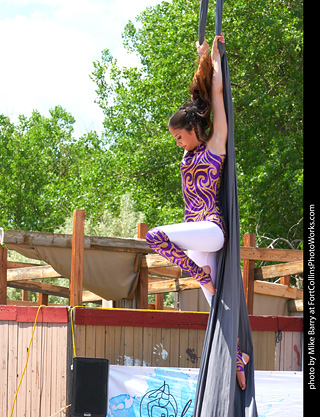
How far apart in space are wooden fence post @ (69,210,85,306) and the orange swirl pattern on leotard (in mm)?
3632

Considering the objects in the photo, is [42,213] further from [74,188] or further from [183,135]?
[183,135]

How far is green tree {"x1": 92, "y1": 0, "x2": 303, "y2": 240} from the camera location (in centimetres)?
1700

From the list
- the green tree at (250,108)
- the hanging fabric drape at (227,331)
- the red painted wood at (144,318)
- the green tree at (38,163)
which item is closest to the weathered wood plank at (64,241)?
the red painted wood at (144,318)

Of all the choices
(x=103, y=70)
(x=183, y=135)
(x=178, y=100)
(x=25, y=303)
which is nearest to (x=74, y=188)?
(x=178, y=100)

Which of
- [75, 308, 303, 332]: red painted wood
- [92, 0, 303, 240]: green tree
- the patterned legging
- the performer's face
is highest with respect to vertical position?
[92, 0, 303, 240]: green tree

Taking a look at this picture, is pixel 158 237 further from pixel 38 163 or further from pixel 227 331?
pixel 38 163

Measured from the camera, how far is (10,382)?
24.1ft

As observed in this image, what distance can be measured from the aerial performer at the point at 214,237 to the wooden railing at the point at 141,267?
3.64 metres

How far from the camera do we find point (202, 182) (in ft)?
11.2

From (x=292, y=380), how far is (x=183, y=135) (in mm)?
4401

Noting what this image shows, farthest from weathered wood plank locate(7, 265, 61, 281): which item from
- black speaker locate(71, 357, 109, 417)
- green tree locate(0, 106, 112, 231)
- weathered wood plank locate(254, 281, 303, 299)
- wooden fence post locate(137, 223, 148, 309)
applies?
green tree locate(0, 106, 112, 231)

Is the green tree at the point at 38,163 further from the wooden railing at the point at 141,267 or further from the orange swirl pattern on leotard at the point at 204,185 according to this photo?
the orange swirl pattern on leotard at the point at 204,185

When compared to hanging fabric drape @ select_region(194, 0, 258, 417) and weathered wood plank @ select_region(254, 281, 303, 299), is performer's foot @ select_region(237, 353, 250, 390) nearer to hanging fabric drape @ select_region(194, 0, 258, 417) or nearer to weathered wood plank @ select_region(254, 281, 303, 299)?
hanging fabric drape @ select_region(194, 0, 258, 417)

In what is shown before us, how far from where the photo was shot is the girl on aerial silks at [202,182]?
3.27m
